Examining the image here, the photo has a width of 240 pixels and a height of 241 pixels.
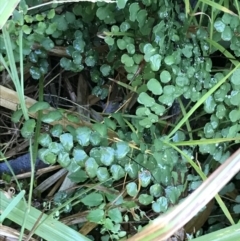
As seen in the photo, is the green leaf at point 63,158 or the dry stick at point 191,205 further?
the green leaf at point 63,158

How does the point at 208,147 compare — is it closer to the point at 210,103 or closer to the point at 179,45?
the point at 210,103

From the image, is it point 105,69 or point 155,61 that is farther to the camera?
point 105,69

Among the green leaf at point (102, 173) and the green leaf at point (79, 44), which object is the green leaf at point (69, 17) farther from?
the green leaf at point (102, 173)

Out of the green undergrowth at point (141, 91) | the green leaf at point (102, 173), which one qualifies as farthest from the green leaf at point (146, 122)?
the green leaf at point (102, 173)

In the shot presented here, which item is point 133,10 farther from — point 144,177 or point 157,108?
point 144,177

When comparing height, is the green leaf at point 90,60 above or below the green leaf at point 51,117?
above

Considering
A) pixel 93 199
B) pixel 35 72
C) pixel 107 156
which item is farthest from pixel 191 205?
pixel 35 72
